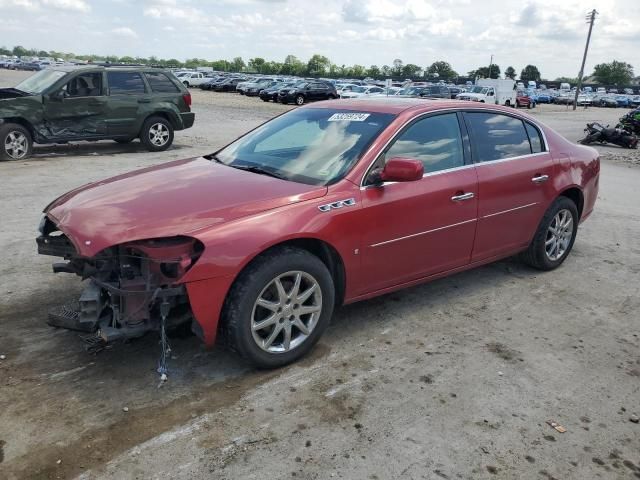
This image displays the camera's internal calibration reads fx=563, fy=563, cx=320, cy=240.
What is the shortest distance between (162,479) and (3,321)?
7.38 feet

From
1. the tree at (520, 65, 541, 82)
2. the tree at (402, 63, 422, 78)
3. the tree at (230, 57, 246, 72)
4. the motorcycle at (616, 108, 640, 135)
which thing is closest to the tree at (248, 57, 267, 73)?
the tree at (230, 57, 246, 72)

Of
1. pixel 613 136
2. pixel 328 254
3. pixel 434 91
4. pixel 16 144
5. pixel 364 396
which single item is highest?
pixel 434 91

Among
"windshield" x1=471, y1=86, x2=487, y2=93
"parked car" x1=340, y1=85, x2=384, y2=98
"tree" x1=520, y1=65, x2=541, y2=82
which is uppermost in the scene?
"tree" x1=520, y1=65, x2=541, y2=82

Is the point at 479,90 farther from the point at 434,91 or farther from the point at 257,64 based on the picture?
the point at 257,64

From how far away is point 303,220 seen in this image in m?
3.53

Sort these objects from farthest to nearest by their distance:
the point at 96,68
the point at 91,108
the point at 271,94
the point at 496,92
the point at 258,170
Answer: the point at 496,92
the point at 271,94
the point at 96,68
the point at 91,108
the point at 258,170

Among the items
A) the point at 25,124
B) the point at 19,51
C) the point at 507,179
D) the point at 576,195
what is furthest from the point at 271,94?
the point at 19,51

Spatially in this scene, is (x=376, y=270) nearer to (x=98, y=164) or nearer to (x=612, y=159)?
(x=98, y=164)

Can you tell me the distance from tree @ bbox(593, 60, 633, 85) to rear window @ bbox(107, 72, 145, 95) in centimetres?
12072

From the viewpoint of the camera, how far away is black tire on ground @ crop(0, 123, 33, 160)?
10.7m

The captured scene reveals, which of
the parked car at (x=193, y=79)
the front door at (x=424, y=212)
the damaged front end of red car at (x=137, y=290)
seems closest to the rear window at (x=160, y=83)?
the front door at (x=424, y=212)

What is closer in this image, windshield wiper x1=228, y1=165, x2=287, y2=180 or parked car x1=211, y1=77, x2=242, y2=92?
windshield wiper x1=228, y1=165, x2=287, y2=180

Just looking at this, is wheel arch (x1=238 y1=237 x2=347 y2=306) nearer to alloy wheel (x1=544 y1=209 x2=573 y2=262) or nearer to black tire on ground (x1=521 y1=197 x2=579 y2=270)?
black tire on ground (x1=521 y1=197 x2=579 y2=270)

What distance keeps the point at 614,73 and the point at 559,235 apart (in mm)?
128016
